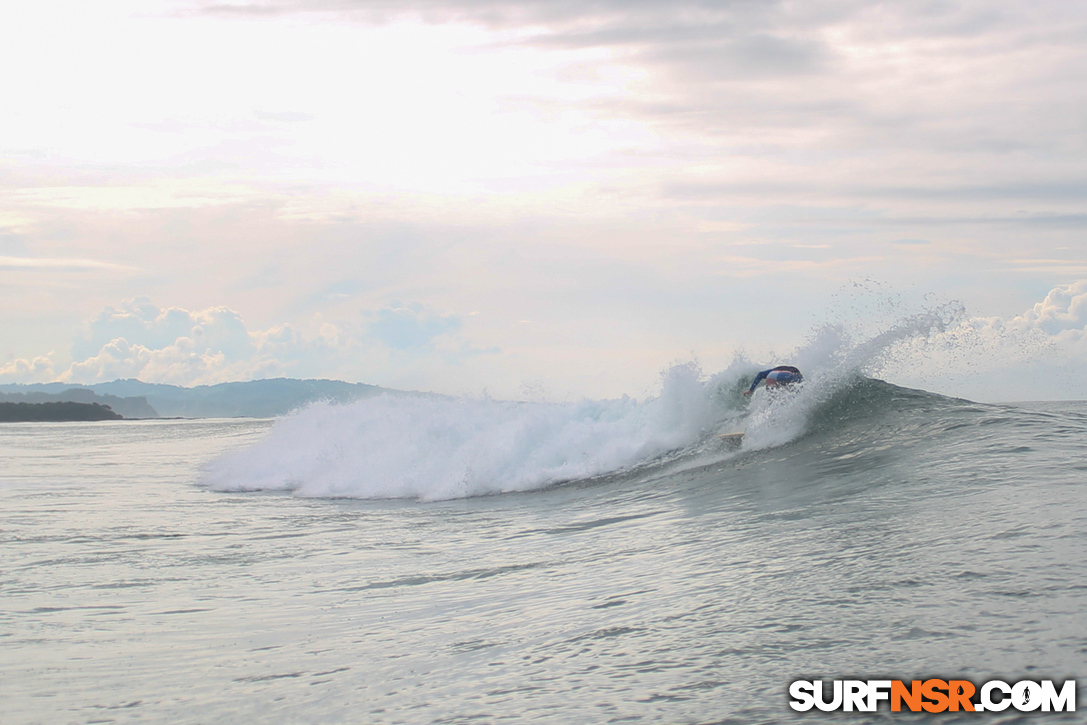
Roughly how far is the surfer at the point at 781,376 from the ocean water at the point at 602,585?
772 millimetres

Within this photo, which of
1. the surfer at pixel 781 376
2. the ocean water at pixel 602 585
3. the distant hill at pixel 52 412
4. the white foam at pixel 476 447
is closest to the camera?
the ocean water at pixel 602 585

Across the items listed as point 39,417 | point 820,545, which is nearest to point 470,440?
point 820,545

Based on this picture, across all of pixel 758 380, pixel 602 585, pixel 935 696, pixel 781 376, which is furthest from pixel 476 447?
pixel 935 696

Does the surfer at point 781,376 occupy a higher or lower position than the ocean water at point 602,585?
higher

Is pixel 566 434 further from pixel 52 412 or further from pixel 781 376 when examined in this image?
pixel 52 412

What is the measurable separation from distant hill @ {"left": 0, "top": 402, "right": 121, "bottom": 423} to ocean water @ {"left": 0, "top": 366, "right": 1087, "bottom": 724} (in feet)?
406

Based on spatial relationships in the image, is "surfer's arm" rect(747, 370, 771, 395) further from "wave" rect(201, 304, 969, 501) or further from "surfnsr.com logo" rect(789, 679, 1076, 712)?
"surfnsr.com logo" rect(789, 679, 1076, 712)

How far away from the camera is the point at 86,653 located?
617 centimetres

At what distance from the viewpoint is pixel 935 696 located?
13.1 ft

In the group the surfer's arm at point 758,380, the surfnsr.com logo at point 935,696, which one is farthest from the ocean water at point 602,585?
the surfer's arm at point 758,380

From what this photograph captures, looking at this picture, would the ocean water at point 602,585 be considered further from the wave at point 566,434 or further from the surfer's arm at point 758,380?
the surfer's arm at point 758,380

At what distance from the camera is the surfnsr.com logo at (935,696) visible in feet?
12.6

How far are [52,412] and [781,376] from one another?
5339 inches

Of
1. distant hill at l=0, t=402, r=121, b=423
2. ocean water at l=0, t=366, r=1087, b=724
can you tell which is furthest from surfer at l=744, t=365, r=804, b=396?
distant hill at l=0, t=402, r=121, b=423
